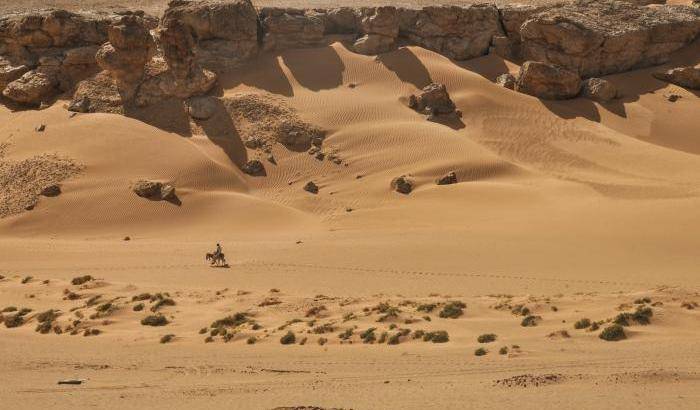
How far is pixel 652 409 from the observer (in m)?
10.4

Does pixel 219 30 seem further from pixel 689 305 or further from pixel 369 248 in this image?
pixel 689 305

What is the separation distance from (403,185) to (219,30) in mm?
13146

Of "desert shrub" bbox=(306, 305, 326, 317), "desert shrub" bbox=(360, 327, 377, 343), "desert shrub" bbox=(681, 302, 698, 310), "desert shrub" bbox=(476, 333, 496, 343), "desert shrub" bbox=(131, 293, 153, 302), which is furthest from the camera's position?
"desert shrub" bbox=(131, 293, 153, 302)

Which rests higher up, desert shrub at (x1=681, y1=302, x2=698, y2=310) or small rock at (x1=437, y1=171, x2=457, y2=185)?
small rock at (x1=437, y1=171, x2=457, y2=185)

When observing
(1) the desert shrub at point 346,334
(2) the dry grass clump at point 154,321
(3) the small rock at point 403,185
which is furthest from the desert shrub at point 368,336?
(3) the small rock at point 403,185

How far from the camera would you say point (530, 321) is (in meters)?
15.8

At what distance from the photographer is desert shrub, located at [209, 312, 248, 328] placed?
16.9m

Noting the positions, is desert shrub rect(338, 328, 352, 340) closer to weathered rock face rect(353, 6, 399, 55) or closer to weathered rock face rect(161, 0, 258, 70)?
weathered rock face rect(161, 0, 258, 70)

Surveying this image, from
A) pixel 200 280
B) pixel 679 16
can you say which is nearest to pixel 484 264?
pixel 200 280

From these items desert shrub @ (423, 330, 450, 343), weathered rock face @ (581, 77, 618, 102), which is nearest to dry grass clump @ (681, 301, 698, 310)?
desert shrub @ (423, 330, 450, 343)

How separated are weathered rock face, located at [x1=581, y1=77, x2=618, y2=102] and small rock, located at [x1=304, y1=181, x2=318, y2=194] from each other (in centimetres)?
1520

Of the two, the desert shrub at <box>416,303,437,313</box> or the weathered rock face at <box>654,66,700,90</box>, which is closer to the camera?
the desert shrub at <box>416,303,437,313</box>

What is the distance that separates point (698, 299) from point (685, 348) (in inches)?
153

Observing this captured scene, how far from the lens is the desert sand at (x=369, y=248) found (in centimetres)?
1257
